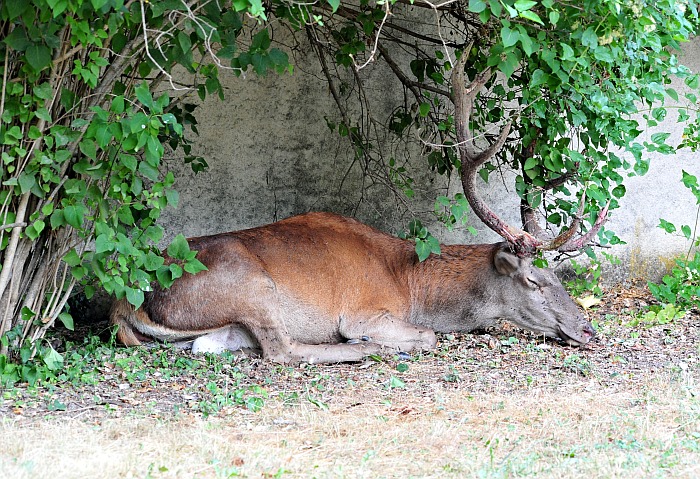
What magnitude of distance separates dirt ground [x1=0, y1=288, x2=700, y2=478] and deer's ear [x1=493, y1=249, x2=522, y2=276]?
562mm

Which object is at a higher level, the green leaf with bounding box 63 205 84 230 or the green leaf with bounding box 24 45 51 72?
the green leaf with bounding box 24 45 51 72

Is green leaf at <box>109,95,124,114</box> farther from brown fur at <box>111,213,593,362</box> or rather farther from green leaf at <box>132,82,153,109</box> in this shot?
brown fur at <box>111,213,593,362</box>

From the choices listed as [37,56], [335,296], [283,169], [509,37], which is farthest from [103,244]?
[283,169]

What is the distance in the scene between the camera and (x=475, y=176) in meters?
6.30

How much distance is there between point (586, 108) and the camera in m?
5.78

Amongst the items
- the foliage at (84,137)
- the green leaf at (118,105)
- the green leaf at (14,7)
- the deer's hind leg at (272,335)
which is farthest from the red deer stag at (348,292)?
the green leaf at (14,7)

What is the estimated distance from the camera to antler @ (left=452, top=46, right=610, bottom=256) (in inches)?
230

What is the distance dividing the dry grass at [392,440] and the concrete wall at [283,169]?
92.6 inches

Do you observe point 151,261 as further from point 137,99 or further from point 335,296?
point 335,296

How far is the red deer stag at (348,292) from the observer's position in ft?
20.1

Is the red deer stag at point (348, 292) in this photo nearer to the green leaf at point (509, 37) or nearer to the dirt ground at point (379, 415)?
the dirt ground at point (379, 415)

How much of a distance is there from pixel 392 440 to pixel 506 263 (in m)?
2.88

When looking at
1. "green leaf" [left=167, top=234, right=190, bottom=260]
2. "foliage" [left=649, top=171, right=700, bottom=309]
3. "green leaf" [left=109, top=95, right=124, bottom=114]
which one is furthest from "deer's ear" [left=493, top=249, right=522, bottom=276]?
"green leaf" [left=109, top=95, right=124, bottom=114]

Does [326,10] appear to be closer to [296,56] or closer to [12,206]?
[296,56]
